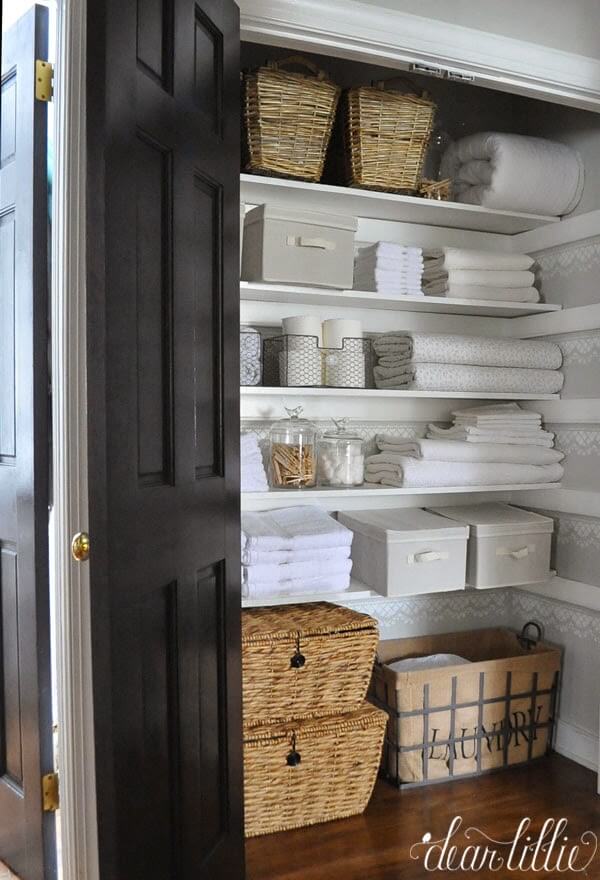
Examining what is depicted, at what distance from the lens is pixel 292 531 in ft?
8.00

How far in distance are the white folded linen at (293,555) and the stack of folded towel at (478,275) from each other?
964 millimetres

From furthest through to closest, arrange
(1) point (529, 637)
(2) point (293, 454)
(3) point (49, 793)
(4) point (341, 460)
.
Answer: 1. (1) point (529, 637)
2. (4) point (341, 460)
3. (2) point (293, 454)
4. (3) point (49, 793)

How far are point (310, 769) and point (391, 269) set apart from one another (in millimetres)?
1575

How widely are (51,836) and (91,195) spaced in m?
1.55

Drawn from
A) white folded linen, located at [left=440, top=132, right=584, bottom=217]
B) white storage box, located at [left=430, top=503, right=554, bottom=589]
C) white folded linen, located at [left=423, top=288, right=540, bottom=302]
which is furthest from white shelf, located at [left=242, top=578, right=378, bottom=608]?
white folded linen, located at [left=440, top=132, right=584, bottom=217]

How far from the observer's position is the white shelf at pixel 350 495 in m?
2.47

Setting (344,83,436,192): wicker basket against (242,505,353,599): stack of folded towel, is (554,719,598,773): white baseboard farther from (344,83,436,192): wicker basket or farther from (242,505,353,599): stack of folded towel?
(344,83,436,192): wicker basket

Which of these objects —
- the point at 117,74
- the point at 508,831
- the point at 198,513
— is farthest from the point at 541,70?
the point at 508,831

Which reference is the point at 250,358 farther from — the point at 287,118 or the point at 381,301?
the point at 287,118

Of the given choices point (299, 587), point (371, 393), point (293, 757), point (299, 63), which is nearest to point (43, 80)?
point (299, 63)

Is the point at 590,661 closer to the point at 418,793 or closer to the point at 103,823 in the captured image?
the point at 418,793

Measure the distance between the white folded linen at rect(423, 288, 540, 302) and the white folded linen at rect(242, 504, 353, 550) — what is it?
0.87 m

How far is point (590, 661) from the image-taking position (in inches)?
109

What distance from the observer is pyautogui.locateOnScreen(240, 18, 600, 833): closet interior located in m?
2.55
